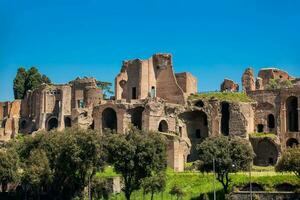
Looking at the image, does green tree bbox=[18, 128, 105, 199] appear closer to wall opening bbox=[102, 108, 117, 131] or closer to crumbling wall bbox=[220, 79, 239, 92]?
wall opening bbox=[102, 108, 117, 131]

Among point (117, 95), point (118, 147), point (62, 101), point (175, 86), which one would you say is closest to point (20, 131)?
point (62, 101)

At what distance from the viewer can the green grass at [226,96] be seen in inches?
3319

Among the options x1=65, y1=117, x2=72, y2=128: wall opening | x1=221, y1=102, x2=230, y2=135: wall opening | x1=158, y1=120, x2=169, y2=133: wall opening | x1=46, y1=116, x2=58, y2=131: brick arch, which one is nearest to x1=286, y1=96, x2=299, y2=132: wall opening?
x1=221, y1=102, x2=230, y2=135: wall opening

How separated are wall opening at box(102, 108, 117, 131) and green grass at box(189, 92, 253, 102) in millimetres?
11035

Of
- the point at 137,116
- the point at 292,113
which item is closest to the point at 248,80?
the point at 292,113

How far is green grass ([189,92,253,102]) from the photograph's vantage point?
84.3m

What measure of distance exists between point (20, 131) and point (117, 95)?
18148mm

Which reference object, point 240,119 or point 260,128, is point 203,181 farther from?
point 260,128

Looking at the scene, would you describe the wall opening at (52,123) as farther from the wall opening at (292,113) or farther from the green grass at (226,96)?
the wall opening at (292,113)

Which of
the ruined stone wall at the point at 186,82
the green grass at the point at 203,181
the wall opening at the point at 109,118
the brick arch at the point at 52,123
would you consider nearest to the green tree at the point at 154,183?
the green grass at the point at 203,181

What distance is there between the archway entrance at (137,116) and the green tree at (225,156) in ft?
70.9

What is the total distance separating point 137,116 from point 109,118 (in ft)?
13.7

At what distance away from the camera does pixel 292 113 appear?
8412 centimetres

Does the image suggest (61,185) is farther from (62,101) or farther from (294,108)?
(294,108)
